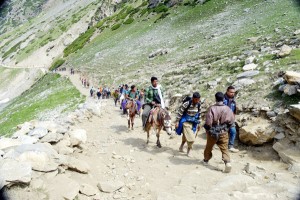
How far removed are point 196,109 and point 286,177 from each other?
360 centimetres

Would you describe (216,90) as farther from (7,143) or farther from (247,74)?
(7,143)

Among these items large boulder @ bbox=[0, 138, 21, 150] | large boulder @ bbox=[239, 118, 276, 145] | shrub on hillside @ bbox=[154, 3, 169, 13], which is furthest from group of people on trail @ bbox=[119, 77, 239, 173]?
shrub on hillside @ bbox=[154, 3, 169, 13]

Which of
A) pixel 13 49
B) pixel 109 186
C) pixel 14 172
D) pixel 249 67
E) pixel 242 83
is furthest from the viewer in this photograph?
pixel 13 49

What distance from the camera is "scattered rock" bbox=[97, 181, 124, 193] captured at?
821 cm

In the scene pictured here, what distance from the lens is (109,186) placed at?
830 cm

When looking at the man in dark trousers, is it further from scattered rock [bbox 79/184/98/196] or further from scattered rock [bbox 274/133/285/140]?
scattered rock [bbox 79/184/98/196]

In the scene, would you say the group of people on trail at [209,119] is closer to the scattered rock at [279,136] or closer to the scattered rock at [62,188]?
the scattered rock at [279,136]

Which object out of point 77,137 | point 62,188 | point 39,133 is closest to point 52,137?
point 39,133

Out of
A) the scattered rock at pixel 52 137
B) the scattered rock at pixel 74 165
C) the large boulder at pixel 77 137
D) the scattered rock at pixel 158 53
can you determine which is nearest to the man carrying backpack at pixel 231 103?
the scattered rock at pixel 74 165

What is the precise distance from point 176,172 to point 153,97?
3.45 metres

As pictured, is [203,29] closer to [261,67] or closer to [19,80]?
[261,67]

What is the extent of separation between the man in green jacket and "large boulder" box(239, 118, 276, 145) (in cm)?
310

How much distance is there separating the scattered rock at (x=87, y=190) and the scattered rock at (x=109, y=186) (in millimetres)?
203

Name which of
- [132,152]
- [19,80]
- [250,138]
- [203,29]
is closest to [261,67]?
[250,138]
